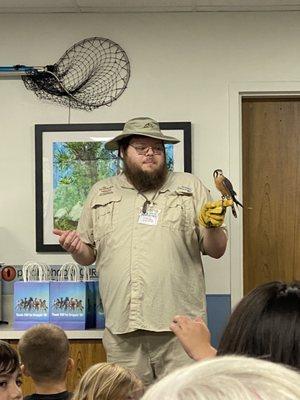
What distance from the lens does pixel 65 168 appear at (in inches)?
138

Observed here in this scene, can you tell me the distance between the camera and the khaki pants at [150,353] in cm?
263

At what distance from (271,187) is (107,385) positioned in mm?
2084

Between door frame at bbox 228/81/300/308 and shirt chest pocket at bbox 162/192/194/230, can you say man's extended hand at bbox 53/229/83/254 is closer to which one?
shirt chest pocket at bbox 162/192/194/230

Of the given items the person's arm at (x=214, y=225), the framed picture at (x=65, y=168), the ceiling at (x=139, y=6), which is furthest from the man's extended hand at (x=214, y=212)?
the ceiling at (x=139, y=6)

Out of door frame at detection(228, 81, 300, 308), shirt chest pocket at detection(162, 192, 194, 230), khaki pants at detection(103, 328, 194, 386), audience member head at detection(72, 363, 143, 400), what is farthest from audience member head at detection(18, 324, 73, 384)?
door frame at detection(228, 81, 300, 308)

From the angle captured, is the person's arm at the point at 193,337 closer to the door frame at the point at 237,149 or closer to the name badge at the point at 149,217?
the name badge at the point at 149,217

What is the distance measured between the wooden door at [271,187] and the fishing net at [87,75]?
2.46 feet

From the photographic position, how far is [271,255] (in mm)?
3590

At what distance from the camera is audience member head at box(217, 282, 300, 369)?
1.02m

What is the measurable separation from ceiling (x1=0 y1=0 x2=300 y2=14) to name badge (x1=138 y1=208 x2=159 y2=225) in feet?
4.25

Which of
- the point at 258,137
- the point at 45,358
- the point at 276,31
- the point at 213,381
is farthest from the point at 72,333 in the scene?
the point at 213,381

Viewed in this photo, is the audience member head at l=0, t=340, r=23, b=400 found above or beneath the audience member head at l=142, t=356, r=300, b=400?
beneath

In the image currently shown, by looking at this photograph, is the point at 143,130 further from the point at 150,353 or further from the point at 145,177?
the point at 150,353

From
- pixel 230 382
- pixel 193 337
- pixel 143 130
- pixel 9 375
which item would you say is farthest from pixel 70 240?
pixel 230 382
